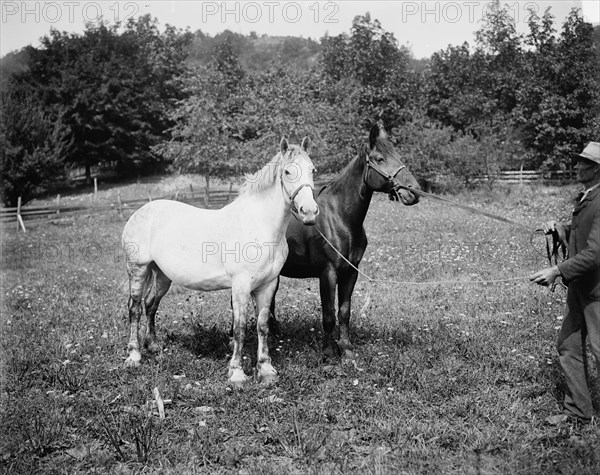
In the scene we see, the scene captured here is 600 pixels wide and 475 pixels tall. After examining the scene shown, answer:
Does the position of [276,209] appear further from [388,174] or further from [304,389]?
[304,389]

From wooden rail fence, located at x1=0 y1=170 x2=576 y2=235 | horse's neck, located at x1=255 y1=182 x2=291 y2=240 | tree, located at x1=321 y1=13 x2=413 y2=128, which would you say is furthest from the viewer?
tree, located at x1=321 y1=13 x2=413 y2=128

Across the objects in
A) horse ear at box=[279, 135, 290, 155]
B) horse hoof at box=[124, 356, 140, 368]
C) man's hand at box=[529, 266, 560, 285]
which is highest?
horse ear at box=[279, 135, 290, 155]

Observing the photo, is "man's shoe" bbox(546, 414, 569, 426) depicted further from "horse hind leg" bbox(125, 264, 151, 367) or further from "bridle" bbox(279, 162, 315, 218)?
"horse hind leg" bbox(125, 264, 151, 367)

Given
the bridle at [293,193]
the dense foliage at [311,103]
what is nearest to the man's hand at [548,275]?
the bridle at [293,193]

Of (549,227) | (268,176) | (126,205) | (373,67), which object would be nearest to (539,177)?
(373,67)

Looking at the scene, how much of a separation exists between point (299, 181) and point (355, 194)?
47.4 inches

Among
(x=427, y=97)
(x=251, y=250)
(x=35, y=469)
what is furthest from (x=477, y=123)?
(x=35, y=469)

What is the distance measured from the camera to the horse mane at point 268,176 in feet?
18.4

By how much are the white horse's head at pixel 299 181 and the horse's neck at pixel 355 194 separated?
96cm

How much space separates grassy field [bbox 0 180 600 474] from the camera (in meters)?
4.18

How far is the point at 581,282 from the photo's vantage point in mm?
4520

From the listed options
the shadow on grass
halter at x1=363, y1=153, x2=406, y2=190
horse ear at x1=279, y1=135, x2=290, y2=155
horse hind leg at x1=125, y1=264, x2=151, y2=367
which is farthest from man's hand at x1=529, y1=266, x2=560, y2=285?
horse hind leg at x1=125, y1=264, x2=151, y2=367

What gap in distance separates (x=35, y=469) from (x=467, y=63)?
51.2 meters

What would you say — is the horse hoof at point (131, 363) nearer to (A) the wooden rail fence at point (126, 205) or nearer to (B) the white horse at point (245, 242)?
(B) the white horse at point (245, 242)
